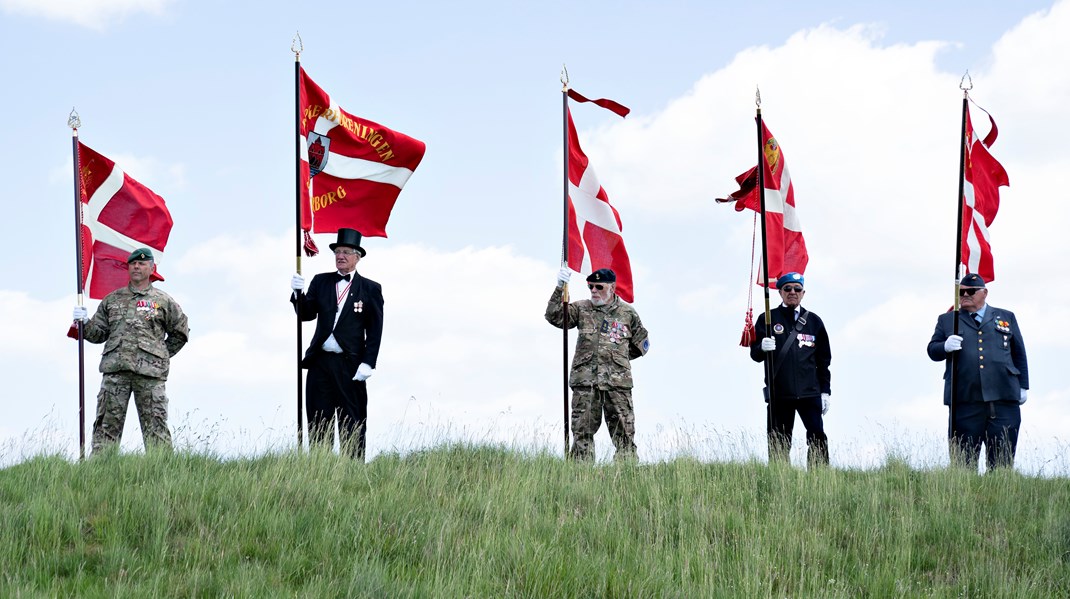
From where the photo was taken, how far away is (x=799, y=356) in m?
12.5

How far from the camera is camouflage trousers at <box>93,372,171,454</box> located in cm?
1231

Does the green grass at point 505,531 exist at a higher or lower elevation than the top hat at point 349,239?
lower

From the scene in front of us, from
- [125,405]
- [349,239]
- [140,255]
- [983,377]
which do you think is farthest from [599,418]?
[140,255]

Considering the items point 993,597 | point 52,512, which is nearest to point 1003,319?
point 993,597

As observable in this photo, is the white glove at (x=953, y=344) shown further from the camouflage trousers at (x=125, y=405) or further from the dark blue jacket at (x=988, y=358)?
the camouflage trousers at (x=125, y=405)

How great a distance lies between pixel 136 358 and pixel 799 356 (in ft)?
24.4

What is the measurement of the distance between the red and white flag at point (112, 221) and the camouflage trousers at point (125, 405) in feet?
5.04

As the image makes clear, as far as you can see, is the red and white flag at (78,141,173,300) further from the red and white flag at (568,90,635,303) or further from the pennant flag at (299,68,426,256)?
the red and white flag at (568,90,635,303)

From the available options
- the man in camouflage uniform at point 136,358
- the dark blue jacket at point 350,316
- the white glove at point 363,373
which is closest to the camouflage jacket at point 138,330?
the man in camouflage uniform at point 136,358

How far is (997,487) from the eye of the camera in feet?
35.7

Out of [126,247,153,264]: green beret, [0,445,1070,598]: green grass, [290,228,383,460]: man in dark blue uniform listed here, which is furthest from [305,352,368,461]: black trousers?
[126,247,153,264]: green beret

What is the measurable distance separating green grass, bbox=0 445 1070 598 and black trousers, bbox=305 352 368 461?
3.42 feet

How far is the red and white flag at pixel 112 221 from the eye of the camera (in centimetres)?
1345

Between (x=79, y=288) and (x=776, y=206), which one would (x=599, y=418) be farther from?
(x=79, y=288)
